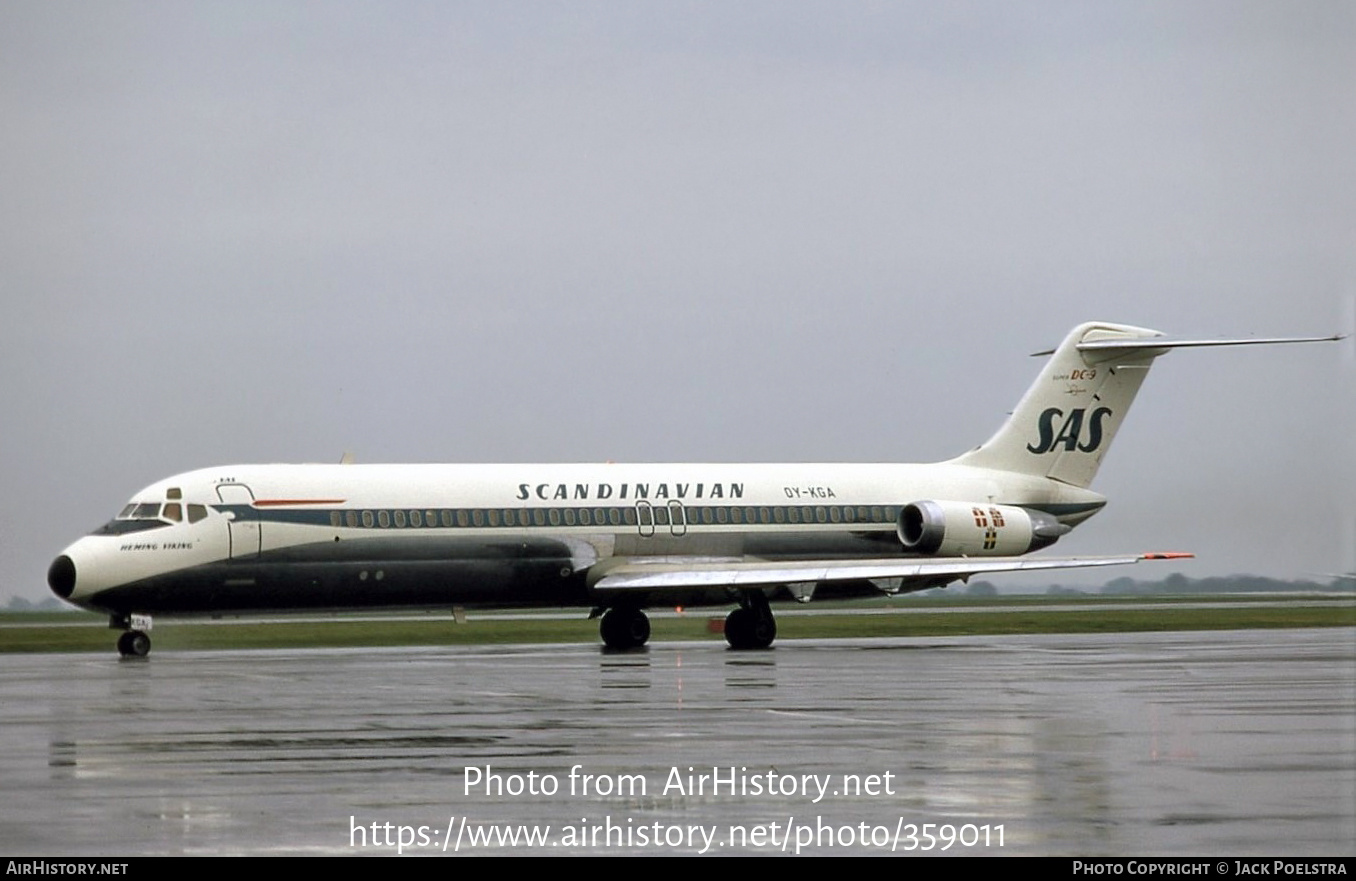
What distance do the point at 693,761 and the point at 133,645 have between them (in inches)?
844

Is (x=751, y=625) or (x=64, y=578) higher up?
(x=64, y=578)

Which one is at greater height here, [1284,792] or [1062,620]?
[1284,792]

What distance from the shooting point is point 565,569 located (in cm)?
3828

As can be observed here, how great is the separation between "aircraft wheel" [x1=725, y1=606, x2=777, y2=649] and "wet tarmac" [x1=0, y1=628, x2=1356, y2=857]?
797cm

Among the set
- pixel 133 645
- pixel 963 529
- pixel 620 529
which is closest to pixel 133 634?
pixel 133 645

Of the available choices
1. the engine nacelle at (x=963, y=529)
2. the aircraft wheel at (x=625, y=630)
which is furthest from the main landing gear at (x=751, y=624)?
the engine nacelle at (x=963, y=529)

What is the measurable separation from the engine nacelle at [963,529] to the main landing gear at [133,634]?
14.7 metres

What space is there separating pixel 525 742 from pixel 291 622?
36.2 m

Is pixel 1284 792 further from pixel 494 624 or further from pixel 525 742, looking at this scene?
pixel 494 624

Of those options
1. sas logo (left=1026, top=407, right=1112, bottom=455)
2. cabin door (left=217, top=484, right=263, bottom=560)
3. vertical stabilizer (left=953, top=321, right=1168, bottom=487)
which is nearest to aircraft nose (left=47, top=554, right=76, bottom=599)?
cabin door (left=217, top=484, right=263, bottom=560)

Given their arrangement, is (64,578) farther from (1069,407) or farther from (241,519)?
(1069,407)

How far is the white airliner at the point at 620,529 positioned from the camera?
35.4m

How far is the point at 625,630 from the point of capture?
3950cm

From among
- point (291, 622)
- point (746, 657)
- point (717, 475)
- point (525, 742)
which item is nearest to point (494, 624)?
point (291, 622)
